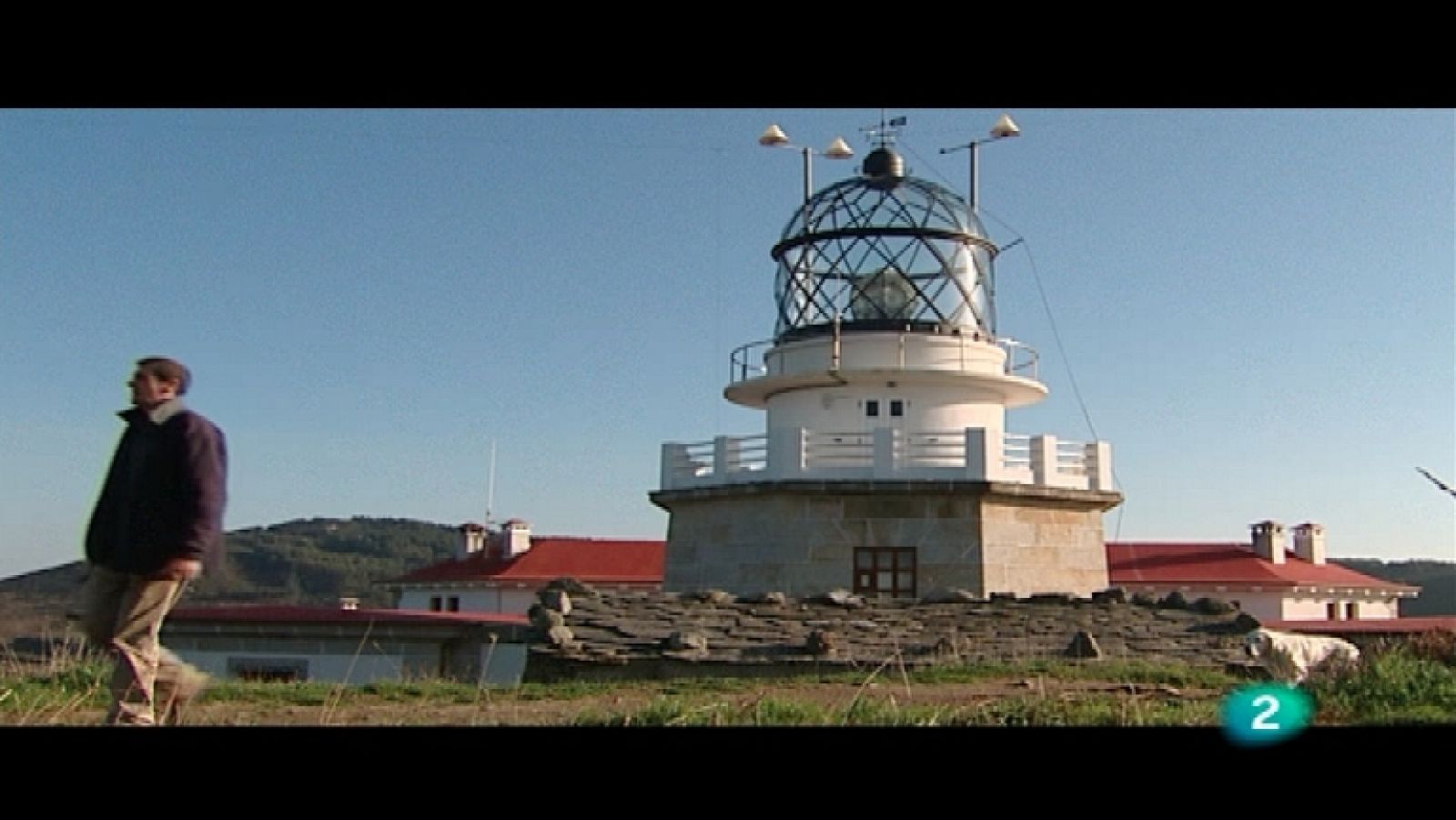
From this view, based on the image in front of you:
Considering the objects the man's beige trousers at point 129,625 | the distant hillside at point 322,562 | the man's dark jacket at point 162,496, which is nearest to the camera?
the man's dark jacket at point 162,496

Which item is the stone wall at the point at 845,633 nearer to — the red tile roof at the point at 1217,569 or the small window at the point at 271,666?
the small window at the point at 271,666

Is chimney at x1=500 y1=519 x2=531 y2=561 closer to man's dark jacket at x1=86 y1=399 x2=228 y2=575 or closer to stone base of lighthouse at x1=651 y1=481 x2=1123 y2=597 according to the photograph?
stone base of lighthouse at x1=651 y1=481 x2=1123 y2=597

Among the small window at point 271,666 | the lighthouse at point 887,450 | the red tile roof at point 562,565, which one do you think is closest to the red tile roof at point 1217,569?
the red tile roof at point 562,565

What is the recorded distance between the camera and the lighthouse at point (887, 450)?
54.9ft

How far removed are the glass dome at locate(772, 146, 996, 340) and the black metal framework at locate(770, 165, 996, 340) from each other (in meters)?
0.01

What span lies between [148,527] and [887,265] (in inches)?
577

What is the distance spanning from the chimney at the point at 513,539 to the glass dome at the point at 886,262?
A: 19.2 m

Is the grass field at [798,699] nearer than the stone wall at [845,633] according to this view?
Yes

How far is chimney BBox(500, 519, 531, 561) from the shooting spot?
3709 centimetres

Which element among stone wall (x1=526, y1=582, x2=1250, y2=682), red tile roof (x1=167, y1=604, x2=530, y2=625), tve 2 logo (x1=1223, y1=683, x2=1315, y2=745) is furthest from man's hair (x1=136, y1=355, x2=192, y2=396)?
red tile roof (x1=167, y1=604, x2=530, y2=625)

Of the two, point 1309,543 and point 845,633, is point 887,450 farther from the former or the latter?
point 1309,543

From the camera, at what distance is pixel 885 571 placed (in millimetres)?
16766

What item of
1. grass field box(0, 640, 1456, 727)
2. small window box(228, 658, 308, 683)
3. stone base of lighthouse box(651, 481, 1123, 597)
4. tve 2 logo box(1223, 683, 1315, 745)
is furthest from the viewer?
small window box(228, 658, 308, 683)
